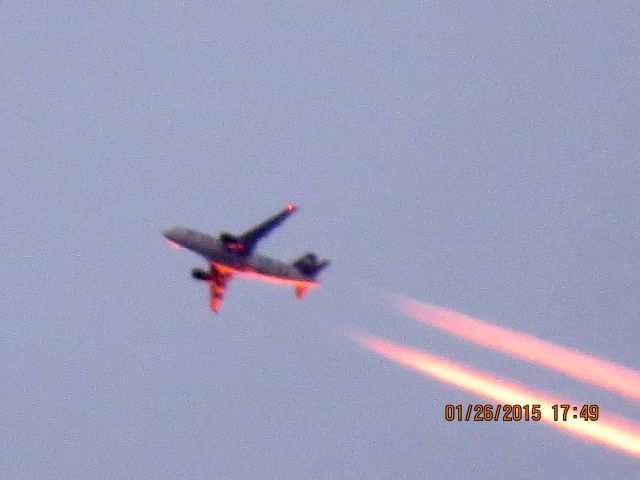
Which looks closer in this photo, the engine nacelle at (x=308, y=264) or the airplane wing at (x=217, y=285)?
the engine nacelle at (x=308, y=264)

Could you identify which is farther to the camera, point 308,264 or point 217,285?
point 217,285

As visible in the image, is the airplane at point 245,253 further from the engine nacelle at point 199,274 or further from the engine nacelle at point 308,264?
the engine nacelle at point 199,274

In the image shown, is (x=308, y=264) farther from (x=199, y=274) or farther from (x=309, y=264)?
(x=199, y=274)

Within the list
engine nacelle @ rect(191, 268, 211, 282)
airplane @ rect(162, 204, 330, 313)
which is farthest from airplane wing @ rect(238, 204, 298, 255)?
engine nacelle @ rect(191, 268, 211, 282)

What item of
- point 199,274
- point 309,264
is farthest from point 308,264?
point 199,274

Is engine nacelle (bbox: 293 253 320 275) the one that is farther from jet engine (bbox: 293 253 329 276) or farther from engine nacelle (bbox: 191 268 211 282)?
engine nacelle (bbox: 191 268 211 282)

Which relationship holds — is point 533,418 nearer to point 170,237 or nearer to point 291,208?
point 291,208

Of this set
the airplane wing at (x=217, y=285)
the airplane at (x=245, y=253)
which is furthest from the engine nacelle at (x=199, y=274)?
the airplane at (x=245, y=253)
